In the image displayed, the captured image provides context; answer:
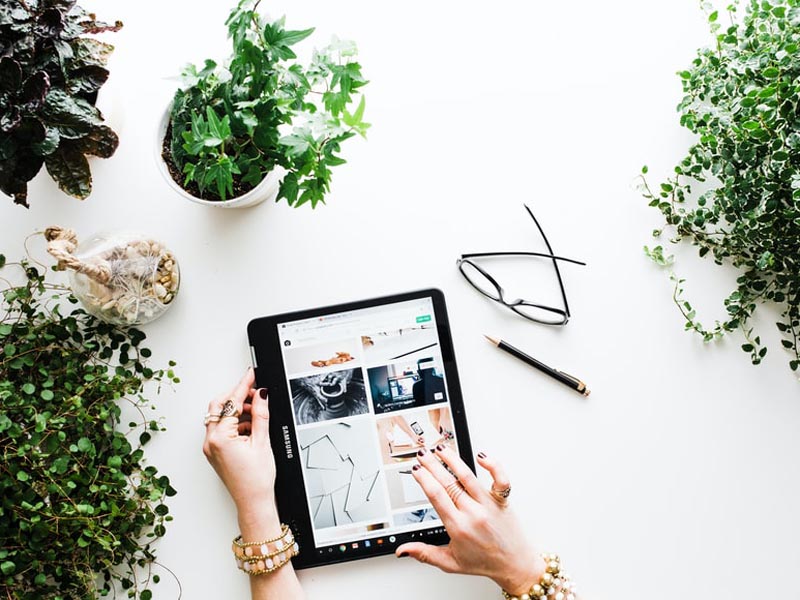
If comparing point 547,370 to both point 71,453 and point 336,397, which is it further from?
point 71,453

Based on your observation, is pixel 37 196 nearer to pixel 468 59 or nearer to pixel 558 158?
pixel 468 59

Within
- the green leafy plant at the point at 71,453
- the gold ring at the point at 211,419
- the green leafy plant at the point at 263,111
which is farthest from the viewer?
the gold ring at the point at 211,419

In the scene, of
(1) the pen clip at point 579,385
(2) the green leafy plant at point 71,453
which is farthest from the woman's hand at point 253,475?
(1) the pen clip at point 579,385

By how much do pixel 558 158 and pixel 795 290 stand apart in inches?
17.4

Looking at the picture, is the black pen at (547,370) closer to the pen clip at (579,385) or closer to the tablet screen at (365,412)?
the pen clip at (579,385)

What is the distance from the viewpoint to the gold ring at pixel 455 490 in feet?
3.47

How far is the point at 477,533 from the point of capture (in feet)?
3.39

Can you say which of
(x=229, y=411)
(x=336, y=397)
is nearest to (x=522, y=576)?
(x=336, y=397)

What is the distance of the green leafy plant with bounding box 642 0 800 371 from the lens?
3.05 feet

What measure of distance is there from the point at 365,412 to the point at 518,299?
328 mm

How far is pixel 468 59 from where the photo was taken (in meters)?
1.17

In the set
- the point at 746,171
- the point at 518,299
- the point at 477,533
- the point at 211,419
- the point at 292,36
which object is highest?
the point at 292,36

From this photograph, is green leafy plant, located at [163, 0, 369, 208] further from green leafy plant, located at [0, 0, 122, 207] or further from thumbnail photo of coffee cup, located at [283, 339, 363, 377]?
thumbnail photo of coffee cup, located at [283, 339, 363, 377]

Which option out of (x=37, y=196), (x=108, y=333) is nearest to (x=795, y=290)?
(x=108, y=333)
